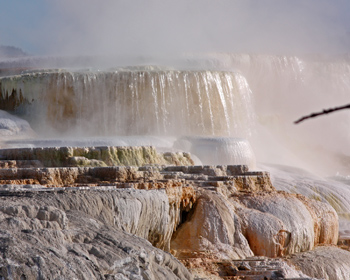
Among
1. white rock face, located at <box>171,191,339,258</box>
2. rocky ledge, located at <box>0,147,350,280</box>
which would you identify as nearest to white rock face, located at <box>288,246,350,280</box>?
rocky ledge, located at <box>0,147,350,280</box>

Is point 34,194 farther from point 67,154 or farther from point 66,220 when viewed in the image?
point 67,154

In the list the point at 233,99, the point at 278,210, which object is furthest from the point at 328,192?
the point at 278,210

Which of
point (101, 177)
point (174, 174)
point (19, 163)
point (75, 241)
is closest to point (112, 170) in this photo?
point (101, 177)

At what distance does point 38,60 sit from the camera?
28.7 m

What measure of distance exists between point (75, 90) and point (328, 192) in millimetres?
7814

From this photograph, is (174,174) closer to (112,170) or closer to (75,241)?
(112,170)

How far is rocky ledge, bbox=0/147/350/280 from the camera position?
15.2 ft

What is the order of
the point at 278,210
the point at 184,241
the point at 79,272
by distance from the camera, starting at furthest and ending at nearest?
the point at 278,210, the point at 184,241, the point at 79,272

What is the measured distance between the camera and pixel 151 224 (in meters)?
7.35

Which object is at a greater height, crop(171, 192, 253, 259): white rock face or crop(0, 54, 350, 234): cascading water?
crop(0, 54, 350, 234): cascading water

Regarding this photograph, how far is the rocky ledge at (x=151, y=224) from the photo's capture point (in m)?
4.64

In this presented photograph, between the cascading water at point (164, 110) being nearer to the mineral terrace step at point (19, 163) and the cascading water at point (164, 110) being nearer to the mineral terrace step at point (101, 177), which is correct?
the mineral terrace step at point (19, 163)

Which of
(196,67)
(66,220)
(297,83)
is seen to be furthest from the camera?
(297,83)

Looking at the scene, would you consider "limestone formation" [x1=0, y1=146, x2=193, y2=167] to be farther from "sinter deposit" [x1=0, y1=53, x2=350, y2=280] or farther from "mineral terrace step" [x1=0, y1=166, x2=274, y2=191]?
"mineral terrace step" [x1=0, y1=166, x2=274, y2=191]
